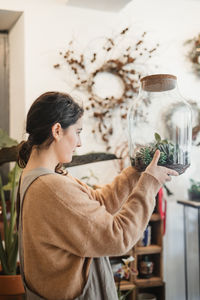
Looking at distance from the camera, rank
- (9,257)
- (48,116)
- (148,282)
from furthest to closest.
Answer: (148,282) < (9,257) < (48,116)

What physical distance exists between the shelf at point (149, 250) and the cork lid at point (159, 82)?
1.61 meters

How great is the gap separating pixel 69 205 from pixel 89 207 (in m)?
0.06

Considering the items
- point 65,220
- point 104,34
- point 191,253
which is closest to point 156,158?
point 65,220

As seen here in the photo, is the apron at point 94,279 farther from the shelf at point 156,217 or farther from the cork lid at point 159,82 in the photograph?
the shelf at point 156,217

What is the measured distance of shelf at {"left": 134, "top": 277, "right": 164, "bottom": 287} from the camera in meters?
2.68

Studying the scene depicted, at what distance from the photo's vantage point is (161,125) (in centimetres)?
145

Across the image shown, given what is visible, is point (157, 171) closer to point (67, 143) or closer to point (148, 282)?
point (67, 143)

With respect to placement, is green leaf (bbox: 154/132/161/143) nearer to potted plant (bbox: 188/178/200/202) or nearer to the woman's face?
the woman's face

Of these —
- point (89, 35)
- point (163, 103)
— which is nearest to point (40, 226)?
point (163, 103)

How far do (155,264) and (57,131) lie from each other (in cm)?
197

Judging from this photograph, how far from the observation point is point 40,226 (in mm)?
1134

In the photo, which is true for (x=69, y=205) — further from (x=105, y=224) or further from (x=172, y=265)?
(x=172, y=265)

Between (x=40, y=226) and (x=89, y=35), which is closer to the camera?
(x=40, y=226)

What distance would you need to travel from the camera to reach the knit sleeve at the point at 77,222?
1.10 m
